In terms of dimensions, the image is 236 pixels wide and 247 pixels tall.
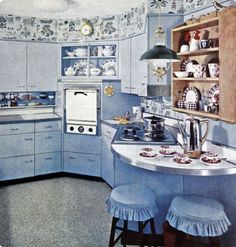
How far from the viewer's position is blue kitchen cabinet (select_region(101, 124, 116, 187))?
4488 mm

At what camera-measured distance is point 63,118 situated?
5.13 meters

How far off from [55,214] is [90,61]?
261cm

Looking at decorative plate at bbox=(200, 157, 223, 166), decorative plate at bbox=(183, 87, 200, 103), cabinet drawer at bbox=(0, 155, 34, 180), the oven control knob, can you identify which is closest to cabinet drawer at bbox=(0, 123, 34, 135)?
cabinet drawer at bbox=(0, 155, 34, 180)

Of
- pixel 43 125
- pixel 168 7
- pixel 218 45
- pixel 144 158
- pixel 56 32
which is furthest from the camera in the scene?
pixel 56 32

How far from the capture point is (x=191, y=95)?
330cm

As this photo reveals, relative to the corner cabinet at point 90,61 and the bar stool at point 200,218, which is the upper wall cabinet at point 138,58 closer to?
the corner cabinet at point 90,61

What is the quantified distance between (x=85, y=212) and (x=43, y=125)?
1746mm

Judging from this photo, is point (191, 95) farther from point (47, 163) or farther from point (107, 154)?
point (47, 163)

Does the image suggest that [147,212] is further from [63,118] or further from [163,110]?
[63,118]

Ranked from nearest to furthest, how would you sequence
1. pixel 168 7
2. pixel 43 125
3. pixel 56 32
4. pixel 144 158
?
pixel 144 158, pixel 168 7, pixel 43 125, pixel 56 32

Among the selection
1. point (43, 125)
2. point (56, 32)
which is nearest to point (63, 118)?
point (43, 125)

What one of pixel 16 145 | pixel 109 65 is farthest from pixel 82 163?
pixel 109 65

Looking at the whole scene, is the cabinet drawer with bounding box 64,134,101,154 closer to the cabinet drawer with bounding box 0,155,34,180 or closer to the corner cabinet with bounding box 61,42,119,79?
the cabinet drawer with bounding box 0,155,34,180

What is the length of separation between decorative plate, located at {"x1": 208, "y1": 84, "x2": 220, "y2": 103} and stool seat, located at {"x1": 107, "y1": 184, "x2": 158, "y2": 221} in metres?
1.00
